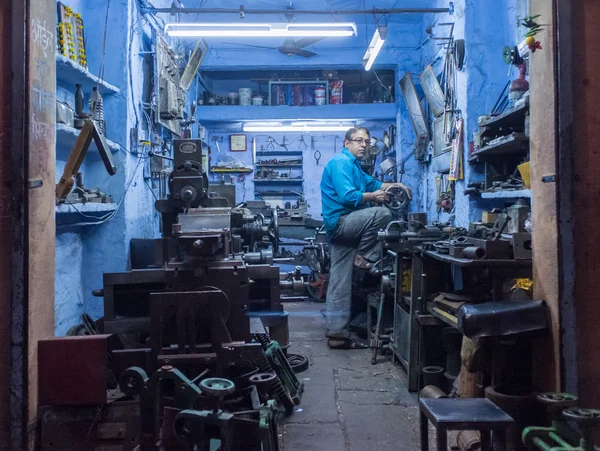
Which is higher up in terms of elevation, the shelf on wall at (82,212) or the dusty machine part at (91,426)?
the shelf on wall at (82,212)

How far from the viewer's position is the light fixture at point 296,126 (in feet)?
28.7

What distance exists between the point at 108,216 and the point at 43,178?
2551 millimetres

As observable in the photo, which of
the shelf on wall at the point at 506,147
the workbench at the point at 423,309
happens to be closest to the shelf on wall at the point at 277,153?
the shelf on wall at the point at 506,147

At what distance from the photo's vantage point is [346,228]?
491 cm

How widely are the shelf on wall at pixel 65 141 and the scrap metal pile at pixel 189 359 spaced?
1012mm

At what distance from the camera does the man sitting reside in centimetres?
486

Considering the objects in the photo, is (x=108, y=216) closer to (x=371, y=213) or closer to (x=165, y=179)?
(x=165, y=179)

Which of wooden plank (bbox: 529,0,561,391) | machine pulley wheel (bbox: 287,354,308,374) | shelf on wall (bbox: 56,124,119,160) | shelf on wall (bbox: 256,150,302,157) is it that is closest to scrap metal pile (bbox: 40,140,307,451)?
machine pulley wheel (bbox: 287,354,308,374)

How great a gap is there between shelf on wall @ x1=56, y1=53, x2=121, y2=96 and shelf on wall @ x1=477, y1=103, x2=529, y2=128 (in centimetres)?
316

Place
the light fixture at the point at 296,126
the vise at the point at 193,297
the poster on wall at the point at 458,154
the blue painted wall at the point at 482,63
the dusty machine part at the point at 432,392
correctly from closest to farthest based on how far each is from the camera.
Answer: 1. the vise at the point at 193,297
2. the dusty machine part at the point at 432,392
3. the blue painted wall at the point at 482,63
4. the poster on wall at the point at 458,154
5. the light fixture at the point at 296,126

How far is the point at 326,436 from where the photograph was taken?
299 centimetres

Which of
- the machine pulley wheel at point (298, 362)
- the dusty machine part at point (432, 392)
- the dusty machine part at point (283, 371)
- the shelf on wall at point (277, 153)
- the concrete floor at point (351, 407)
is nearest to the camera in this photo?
the concrete floor at point (351, 407)

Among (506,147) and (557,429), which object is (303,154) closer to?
(506,147)

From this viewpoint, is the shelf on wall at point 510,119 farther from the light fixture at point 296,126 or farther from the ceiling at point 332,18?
the light fixture at point 296,126
